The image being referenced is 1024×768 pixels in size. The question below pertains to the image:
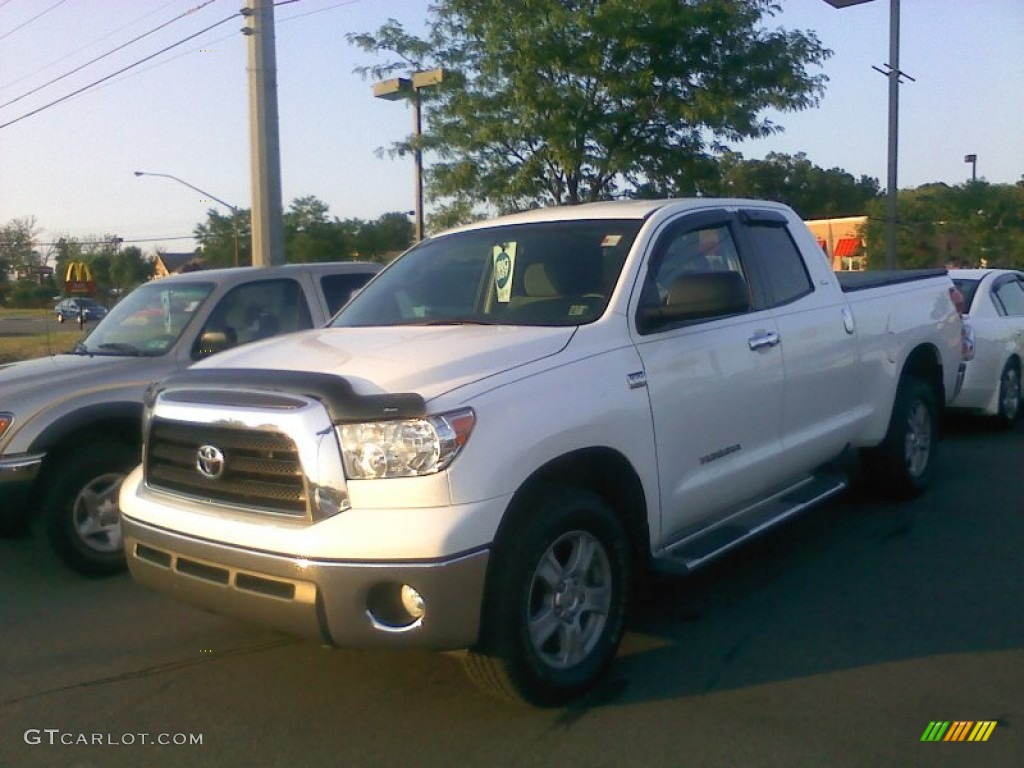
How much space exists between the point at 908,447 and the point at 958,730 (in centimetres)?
351

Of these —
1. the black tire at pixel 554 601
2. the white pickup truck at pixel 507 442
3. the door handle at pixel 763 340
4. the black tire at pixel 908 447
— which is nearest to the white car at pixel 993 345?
the black tire at pixel 908 447

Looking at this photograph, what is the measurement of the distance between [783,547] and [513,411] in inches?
122

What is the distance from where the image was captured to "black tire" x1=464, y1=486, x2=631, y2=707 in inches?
153

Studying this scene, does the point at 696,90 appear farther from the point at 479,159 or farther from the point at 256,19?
the point at 256,19

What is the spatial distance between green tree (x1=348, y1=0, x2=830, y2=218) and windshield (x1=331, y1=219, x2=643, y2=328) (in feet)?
24.6

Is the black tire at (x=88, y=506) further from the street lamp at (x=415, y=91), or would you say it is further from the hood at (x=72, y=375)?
the street lamp at (x=415, y=91)

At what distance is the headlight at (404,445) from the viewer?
12.4 ft

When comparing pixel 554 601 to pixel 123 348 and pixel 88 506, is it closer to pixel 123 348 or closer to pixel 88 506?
pixel 88 506

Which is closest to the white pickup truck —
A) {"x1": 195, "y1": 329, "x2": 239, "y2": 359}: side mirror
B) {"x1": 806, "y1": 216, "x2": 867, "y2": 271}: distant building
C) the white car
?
{"x1": 195, "y1": 329, "x2": 239, "y2": 359}: side mirror


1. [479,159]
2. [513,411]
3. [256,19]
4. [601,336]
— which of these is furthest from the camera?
[479,159]

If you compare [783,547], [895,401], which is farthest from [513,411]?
[895,401]

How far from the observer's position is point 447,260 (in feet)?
19.0

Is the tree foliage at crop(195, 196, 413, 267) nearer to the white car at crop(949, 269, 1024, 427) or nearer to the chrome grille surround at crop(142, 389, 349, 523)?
the white car at crop(949, 269, 1024, 427)

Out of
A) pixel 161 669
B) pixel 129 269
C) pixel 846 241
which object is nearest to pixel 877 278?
pixel 161 669
